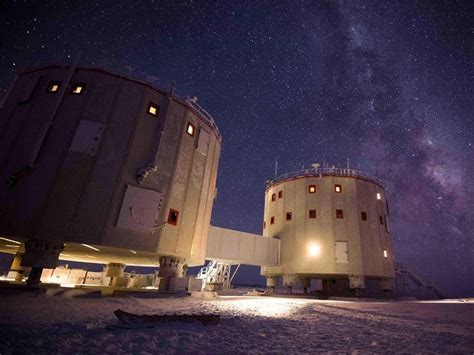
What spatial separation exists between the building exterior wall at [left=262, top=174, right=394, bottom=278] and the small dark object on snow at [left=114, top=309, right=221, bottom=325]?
19.6 m

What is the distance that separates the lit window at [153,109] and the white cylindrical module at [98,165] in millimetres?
52

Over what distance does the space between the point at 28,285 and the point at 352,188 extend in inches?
974

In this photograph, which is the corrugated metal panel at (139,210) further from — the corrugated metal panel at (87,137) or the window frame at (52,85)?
the window frame at (52,85)

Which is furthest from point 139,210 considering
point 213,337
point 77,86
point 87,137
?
point 213,337

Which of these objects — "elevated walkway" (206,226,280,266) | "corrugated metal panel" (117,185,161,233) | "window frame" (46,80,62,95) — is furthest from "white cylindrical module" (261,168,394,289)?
"window frame" (46,80,62,95)

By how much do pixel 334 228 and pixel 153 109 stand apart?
18.4 m

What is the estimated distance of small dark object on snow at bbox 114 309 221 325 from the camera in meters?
5.54

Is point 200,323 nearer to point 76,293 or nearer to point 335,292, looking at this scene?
point 76,293

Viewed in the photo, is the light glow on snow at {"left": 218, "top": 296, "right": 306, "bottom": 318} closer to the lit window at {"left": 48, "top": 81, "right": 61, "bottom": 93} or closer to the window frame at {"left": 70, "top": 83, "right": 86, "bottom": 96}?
the window frame at {"left": 70, "top": 83, "right": 86, "bottom": 96}

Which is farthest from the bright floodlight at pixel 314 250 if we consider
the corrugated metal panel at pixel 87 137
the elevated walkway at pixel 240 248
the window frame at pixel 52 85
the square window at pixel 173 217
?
the window frame at pixel 52 85

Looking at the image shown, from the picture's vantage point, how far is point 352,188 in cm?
2539

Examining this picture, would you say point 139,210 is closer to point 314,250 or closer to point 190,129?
point 190,129

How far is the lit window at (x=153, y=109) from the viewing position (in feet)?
48.9

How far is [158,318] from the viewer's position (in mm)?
5742
